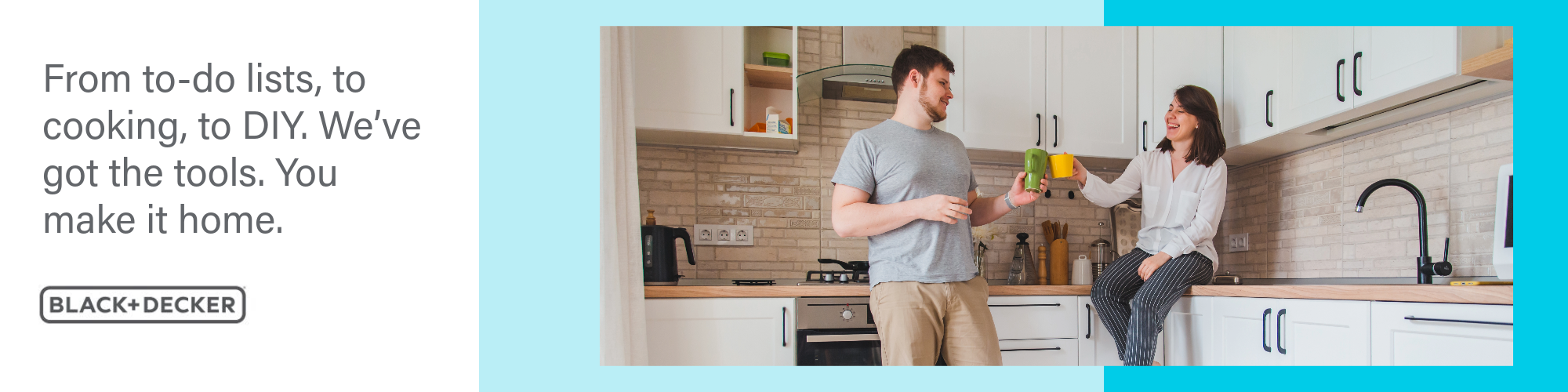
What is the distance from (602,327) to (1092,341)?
4.47ft

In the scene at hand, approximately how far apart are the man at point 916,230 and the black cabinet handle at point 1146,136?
40.4 inches

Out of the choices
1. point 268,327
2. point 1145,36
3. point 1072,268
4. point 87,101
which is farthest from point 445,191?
point 1145,36

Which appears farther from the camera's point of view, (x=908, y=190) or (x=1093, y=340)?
(x=1093, y=340)

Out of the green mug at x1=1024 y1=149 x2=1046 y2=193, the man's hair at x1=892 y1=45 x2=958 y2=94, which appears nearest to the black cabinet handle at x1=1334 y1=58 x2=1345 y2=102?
the green mug at x1=1024 y1=149 x2=1046 y2=193

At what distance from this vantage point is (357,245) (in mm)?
1743

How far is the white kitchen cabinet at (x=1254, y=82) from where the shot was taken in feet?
8.07

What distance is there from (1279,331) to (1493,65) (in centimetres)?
75

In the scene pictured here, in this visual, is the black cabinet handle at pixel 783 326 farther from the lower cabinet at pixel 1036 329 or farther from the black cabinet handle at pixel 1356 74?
the black cabinet handle at pixel 1356 74

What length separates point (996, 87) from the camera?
8.68ft

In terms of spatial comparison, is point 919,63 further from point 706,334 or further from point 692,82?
point 706,334

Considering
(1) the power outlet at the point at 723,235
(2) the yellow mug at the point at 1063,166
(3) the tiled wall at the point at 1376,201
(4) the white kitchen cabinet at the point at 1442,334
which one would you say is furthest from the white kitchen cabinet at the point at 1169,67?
(1) the power outlet at the point at 723,235

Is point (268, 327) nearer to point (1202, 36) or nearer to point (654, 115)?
point (654, 115)

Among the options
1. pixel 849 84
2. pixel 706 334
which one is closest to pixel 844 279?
pixel 706 334

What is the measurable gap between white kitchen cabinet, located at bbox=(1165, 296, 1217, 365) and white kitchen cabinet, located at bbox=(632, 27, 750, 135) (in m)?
1.35
